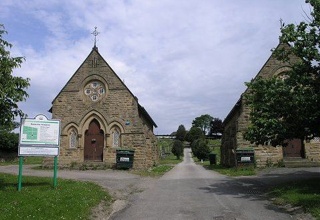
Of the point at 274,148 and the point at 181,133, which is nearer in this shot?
the point at 274,148

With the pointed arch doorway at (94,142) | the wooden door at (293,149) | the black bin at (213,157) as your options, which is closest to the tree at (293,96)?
the wooden door at (293,149)

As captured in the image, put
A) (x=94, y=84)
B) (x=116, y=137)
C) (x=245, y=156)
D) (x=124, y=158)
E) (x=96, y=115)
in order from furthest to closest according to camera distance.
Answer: (x=94, y=84) → (x=96, y=115) → (x=116, y=137) → (x=124, y=158) → (x=245, y=156)

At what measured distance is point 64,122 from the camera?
93.0ft

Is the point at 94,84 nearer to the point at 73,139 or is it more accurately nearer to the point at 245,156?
the point at 73,139

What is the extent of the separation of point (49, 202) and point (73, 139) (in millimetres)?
18718

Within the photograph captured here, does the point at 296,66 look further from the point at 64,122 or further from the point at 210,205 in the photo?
the point at 64,122

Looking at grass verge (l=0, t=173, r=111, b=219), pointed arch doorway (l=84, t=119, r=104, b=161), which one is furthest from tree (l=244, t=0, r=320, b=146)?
pointed arch doorway (l=84, t=119, r=104, b=161)

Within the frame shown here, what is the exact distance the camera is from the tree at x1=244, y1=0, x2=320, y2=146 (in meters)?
13.6

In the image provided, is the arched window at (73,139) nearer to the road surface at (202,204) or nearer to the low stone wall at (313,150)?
the road surface at (202,204)

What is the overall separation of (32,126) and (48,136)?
2.48 ft

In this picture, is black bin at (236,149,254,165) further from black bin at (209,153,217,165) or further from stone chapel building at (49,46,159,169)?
black bin at (209,153,217,165)

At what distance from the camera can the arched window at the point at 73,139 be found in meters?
28.2

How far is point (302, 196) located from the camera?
452 inches

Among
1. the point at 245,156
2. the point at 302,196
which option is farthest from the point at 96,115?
→ the point at 302,196
